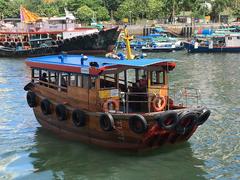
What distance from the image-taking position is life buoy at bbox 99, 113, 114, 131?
14.6 meters

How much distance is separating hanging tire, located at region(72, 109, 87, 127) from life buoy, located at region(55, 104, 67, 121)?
0.67 m

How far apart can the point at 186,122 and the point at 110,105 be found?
247 cm

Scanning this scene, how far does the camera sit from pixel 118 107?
15445 mm

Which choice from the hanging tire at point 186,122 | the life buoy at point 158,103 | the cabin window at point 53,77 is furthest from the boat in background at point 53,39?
the hanging tire at point 186,122

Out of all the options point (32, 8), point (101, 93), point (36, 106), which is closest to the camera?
point (101, 93)

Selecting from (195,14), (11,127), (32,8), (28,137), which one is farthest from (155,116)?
(32,8)

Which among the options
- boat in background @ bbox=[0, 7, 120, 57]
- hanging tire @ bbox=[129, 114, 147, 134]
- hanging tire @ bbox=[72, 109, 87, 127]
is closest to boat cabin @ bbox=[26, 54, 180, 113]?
hanging tire @ bbox=[72, 109, 87, 127]

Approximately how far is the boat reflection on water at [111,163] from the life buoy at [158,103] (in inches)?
51.0

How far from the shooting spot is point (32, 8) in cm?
13962

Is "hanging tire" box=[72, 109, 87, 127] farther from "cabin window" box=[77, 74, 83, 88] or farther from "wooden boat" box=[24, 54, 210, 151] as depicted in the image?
"cabin window" box=[77, 74, 83, 88]

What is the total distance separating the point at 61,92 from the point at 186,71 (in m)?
22.4

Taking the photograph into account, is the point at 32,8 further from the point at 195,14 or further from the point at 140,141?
the point at 140,141

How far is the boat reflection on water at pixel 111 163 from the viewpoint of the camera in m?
13.9

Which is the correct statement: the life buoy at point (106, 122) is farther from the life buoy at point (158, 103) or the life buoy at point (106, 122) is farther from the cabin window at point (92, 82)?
the life buoy at point (158, 103)
